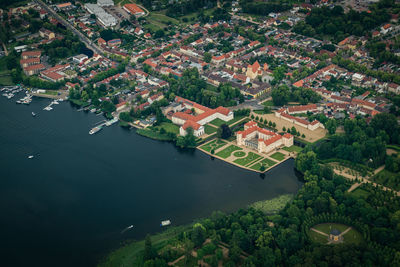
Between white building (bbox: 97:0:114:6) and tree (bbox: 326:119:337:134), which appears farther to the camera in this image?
white building (bbox: 97:0:114:6)

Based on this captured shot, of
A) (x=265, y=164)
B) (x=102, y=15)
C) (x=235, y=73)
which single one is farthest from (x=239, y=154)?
(x=102, y=15)

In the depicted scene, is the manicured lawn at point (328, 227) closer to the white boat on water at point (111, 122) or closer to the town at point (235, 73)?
the town at point (235, 73)

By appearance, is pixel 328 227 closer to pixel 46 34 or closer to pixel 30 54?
pixel 30 54

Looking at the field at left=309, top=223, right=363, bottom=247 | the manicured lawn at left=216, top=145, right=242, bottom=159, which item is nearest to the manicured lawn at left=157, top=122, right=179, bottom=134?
the manicured lawn at left=216, top=145, right=242, bottom=159

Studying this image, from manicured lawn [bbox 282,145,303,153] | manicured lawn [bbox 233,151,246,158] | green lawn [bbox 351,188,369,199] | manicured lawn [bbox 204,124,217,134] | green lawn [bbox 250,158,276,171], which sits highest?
green lawn [bbox 351,188,369,199]

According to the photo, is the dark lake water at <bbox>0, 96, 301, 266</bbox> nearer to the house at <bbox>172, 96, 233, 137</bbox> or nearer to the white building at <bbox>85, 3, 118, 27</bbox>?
the house at <bbox>172, 96, 233, 137</bbox>

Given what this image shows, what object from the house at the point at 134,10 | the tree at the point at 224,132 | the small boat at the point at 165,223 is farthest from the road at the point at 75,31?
the small boat at the point at 165,223
